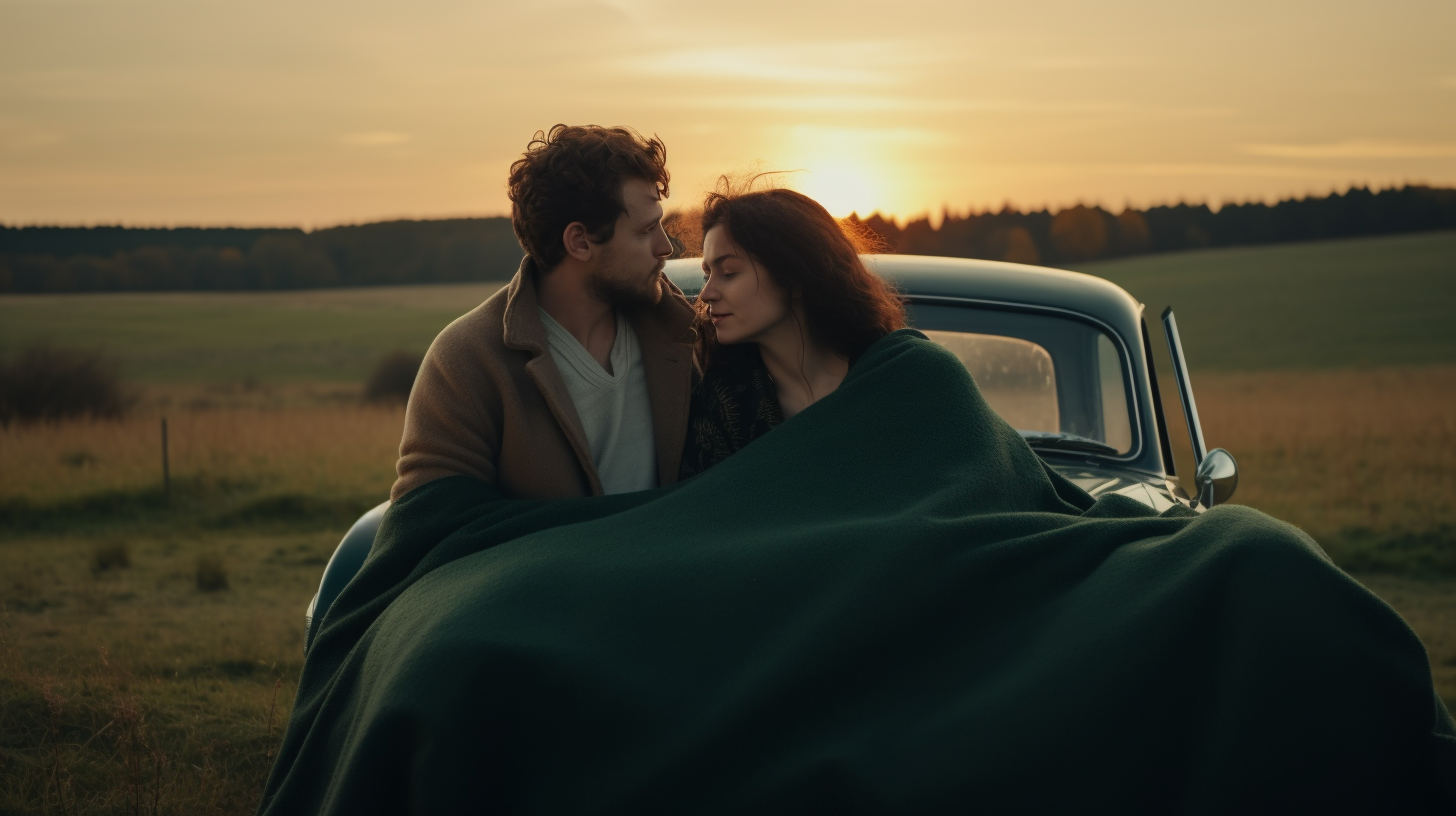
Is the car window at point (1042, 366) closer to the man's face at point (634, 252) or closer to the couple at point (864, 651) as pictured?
the man's face at point (634, 252)

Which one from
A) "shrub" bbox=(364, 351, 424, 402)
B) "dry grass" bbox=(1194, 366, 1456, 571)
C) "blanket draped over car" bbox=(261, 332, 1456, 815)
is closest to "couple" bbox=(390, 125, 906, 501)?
"blanket draped over car" bbox=(261, 332, 1456, 815)

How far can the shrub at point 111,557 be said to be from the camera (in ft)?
31.0

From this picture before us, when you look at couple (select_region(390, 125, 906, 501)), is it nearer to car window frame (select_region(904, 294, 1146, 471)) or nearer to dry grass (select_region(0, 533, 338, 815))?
car window frame (select_region(904, 294, 1146, 471))

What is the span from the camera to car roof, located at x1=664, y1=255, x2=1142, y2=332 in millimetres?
4648

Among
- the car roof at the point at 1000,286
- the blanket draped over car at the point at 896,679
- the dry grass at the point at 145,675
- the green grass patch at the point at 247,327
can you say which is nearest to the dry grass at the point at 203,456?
the dry grass at the point at 145,675

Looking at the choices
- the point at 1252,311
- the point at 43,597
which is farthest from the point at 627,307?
the point at 1252,311

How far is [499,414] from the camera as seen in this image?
346 cm

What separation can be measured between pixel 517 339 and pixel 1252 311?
153 feet

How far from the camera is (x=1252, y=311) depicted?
4566 cm

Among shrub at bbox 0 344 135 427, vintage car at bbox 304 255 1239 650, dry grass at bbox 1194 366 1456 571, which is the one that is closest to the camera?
vintage car at bbox 304 255 1239 650

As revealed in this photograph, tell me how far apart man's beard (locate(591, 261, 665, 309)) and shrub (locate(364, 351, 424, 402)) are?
27757 millimetres

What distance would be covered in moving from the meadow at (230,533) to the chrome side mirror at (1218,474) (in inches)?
117

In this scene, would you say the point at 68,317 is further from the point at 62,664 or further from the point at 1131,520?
the point at 1131,520

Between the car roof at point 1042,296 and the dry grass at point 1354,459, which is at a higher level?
the car roof at point 1042,296
